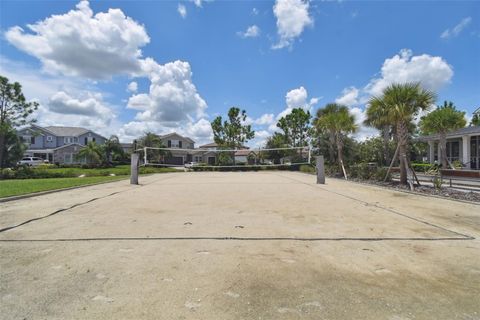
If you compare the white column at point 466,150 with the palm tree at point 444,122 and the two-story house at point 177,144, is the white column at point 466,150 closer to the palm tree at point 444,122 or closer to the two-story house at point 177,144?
the palm tree at point 444,122

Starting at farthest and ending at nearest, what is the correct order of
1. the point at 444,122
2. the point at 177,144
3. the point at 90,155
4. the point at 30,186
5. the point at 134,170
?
the point at 177,144, the point at 90,155, the point at 444,122, the point at 134,170, the point at 30,186

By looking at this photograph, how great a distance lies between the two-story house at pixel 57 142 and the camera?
4403 centimetres

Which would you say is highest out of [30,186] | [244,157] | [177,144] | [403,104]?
[177,144]

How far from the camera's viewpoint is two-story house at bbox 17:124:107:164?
144ft

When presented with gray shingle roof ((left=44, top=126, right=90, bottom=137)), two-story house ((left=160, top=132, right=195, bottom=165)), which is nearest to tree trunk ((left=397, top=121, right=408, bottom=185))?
two-story house ((left=160, top=132, right=195, bottom=165))

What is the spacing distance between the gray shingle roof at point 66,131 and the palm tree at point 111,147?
49.1ft

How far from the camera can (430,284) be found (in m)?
2.94

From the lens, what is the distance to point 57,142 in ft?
155

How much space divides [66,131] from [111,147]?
1792 cm

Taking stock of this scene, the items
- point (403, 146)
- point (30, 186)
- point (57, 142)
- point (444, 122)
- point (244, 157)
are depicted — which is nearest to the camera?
point (30, 186)

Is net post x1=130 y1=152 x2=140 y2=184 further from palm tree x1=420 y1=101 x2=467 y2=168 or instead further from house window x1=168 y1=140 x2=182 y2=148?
house window x1=168 y1=140 x2=182 y2=148

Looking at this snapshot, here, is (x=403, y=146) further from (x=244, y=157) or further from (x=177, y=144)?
(x=177, y=144)

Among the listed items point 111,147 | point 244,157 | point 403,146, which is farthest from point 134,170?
point 244,157

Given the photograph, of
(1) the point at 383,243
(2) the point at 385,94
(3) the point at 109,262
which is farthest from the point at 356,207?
(2) the point at 385,94
